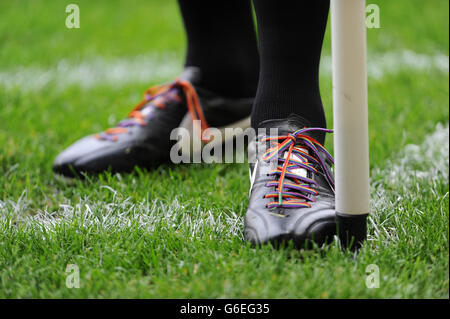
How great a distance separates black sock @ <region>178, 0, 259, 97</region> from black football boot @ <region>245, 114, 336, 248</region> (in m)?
0.56

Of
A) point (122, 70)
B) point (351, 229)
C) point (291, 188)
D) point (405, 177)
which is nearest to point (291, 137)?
point (291, 188)

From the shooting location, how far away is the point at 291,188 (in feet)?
3.55

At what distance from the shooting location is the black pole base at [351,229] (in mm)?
929

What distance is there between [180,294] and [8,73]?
7.72ft

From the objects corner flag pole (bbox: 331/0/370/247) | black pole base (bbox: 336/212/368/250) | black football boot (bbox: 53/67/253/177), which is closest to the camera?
corner flag pole (bbox: 331/0/370/247)

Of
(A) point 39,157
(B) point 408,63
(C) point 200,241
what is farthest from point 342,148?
(B) point 408,63

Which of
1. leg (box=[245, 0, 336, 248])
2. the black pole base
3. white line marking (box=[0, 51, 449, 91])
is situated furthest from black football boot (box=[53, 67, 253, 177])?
white line marking (box=[0, 51, 449, 91])

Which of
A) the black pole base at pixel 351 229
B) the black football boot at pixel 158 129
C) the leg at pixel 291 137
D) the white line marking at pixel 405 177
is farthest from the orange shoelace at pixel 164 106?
the black pole base at pixel 351 229

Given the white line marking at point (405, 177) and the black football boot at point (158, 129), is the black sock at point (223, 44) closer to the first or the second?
the black football boot at point (158, 129)

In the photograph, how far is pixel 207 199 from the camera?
1331 millimetres

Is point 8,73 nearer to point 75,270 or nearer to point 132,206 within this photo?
point 132,206

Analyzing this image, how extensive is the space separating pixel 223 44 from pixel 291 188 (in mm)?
805

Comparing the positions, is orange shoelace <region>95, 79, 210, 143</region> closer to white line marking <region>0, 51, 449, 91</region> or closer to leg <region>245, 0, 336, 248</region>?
A: leg <region>245, 0, 336, 248</region>

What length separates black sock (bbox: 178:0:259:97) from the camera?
168 centimetres
